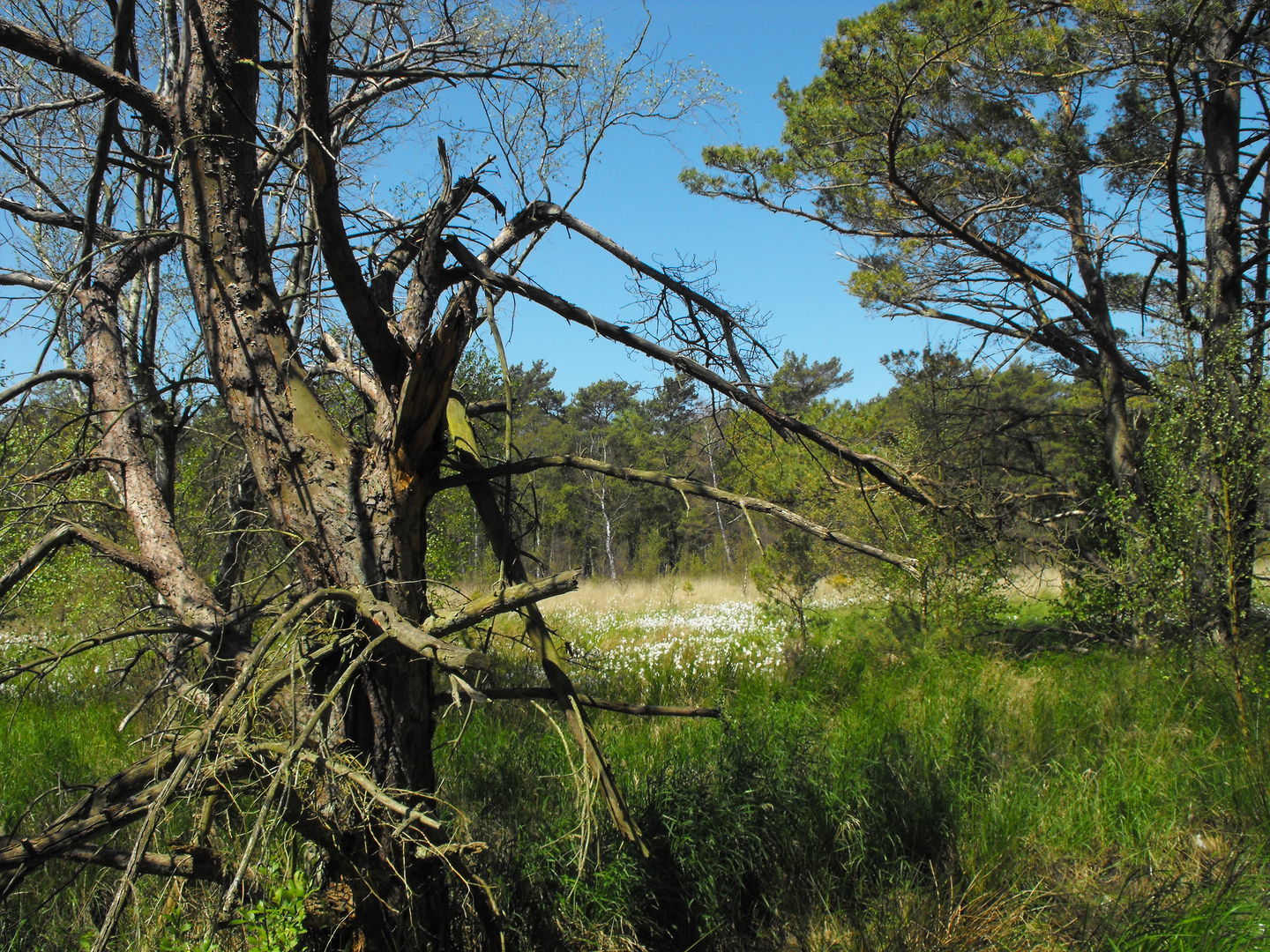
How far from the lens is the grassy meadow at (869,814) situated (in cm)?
393

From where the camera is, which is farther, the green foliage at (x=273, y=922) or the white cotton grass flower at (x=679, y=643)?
the white cotton grass flower at (x=679, y=643)

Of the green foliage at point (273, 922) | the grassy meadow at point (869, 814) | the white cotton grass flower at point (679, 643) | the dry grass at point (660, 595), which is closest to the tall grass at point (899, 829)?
the grassy meadow at point (869, 814)

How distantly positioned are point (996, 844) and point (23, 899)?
5.29 meters

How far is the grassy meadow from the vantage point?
393 cm

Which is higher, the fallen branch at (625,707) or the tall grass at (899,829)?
the fallen branch at (625,707)

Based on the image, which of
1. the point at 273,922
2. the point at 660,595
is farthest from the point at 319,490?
the point at 660,595

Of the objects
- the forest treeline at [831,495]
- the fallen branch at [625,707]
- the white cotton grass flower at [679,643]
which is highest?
the forest treeline at [831,495]

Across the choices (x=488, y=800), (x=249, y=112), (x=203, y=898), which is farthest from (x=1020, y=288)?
(x=203, y=898)

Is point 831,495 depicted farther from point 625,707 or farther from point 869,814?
point 625,707

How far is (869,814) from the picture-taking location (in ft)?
16.0

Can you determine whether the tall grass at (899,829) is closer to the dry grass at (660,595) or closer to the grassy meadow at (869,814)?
the grassy meadow at (869,814)

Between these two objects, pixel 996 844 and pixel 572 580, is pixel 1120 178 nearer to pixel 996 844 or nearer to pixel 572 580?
pixel 996 844

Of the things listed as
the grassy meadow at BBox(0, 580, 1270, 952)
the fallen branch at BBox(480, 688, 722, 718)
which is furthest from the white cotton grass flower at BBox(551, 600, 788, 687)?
the fallen branch at BBox(480, 688, 722, 718)

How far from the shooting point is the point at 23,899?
13.8 ft
